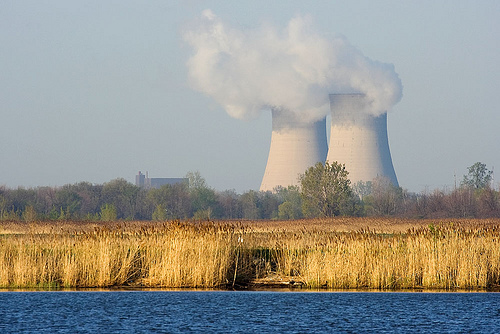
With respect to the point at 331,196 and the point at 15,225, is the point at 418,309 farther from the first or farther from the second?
the point at 331,196

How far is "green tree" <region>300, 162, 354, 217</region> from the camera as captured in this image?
36.4 meters

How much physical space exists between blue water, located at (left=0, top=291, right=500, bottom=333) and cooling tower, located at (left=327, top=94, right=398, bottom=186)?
31996mm

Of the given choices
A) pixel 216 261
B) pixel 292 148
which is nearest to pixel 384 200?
pixel 292 148

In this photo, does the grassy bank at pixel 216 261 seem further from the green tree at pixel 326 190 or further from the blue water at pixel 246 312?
the green tree at pixel 326 190

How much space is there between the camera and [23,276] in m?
13.7

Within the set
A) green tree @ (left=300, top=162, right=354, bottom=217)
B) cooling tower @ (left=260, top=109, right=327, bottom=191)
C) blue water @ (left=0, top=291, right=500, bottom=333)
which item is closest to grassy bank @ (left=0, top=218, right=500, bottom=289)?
blue water @ (left=0, top=291, right=500, bottom=333)

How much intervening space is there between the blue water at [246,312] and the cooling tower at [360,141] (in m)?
32.0

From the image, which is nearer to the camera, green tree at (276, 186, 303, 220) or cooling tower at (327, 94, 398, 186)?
cooling tower at (327, 94, 398, 186)

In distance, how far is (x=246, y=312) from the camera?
11742 millimetres

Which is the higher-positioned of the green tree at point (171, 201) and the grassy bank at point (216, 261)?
the green tree at point (171, 201)

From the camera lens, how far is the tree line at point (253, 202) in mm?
36594

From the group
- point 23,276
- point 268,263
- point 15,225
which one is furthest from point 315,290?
point 15,225

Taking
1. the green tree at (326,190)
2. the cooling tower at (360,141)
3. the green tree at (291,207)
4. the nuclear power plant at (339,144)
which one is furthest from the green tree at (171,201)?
the green tree at (326,190)

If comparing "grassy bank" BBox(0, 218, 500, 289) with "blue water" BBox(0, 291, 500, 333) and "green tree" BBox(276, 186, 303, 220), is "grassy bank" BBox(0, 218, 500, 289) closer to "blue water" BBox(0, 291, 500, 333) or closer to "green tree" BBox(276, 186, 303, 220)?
"blue water" BBox(0, 291, 500, 333)
